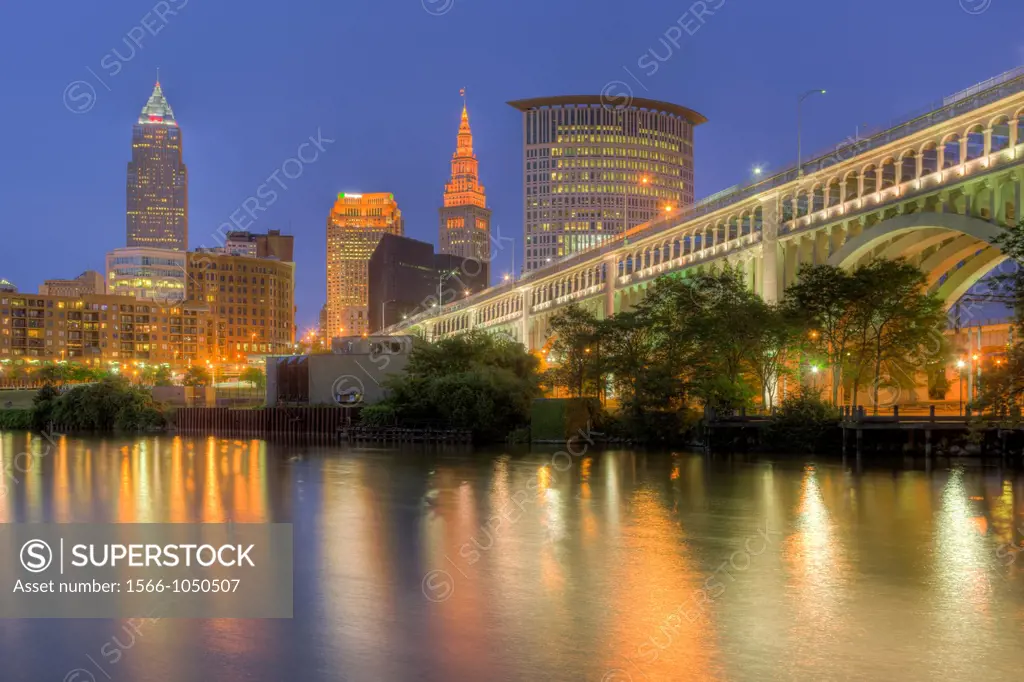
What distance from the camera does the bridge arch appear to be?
57.6 meters

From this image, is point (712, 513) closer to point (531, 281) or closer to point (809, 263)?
point (809, 263)

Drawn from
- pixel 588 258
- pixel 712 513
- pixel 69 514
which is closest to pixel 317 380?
pixel 588 258

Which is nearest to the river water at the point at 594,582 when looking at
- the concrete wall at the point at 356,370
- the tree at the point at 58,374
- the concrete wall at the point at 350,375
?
the concrete wall at the point at 350,375

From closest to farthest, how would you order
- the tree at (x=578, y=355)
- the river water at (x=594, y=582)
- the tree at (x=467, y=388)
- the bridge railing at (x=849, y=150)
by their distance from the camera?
the river water at (x=594, y=582)
the bridge railing at (x=849, y=150)
the tree at (x=578, y=355)
the tree at (x=467, y=388)

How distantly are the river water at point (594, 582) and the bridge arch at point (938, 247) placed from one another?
1812 centimetres

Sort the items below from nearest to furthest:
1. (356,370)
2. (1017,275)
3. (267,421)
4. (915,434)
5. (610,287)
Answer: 1. (1017,275)
2. (915,434)
3. (356,370)
4. (267,421)
5. (610,287)

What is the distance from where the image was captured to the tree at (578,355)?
76.9 metres

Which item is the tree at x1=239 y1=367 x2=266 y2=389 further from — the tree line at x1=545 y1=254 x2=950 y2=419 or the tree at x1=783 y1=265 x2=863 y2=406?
the tree at x1=783 y1=265 x2=863 y2=406

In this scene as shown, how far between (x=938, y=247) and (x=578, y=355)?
94.3 feet

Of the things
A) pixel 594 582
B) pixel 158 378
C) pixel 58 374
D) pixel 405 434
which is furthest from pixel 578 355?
pixel 58 374

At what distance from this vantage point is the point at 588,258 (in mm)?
112250

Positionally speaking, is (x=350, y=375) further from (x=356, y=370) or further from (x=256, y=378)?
(x=256, y=378)

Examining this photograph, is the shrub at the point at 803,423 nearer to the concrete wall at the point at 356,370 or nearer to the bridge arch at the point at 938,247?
the bridge arch at the point at 938,247

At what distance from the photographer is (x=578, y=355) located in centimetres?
7794
